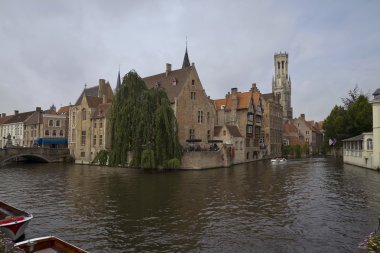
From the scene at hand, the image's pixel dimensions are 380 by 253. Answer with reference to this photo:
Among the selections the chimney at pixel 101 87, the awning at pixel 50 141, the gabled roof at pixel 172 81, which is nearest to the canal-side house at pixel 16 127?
the awning at pixel 50 141

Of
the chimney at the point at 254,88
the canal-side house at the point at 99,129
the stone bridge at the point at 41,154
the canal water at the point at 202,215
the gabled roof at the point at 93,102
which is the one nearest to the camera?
the canal water at the point at 202,215

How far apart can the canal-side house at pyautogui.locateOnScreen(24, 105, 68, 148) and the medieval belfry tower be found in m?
91.3

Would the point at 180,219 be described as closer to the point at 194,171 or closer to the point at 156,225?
the point at 156,225

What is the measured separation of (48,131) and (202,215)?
6043cm

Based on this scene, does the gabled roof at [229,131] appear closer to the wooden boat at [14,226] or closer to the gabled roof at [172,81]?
the gabled roof at [172,81]

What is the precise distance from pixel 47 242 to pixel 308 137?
101 metres

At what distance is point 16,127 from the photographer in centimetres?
8000

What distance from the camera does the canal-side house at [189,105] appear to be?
47969mm

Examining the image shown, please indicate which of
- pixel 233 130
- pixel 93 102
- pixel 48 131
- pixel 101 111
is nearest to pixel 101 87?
pixel 93 102

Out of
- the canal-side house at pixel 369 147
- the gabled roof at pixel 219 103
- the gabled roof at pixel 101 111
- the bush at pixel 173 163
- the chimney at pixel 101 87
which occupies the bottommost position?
the bush at pixel 173 163

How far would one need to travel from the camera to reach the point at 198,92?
166 ft

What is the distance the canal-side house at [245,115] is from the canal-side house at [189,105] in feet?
31.8

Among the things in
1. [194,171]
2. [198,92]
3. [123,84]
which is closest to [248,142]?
[198,92]

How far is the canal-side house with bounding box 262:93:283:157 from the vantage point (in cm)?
7194
